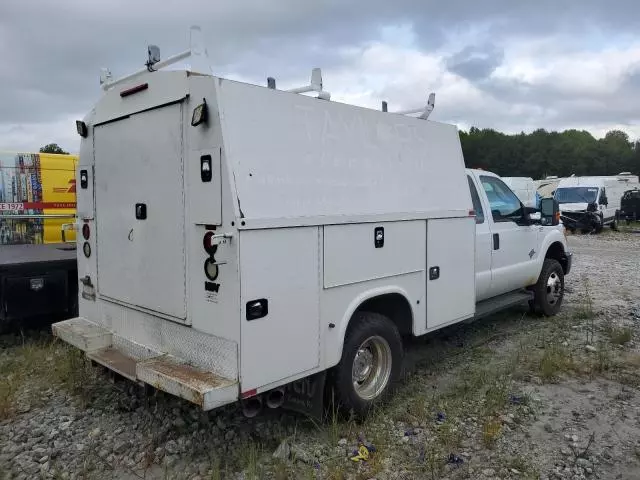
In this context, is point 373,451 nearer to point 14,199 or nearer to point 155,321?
point 155,321

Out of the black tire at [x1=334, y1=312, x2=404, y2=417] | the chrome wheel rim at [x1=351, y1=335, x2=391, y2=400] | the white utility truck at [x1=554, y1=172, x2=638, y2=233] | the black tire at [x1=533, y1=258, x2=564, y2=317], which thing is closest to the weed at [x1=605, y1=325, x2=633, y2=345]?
the black tire at [x1=533, y1=258, x2=564, y2=317]

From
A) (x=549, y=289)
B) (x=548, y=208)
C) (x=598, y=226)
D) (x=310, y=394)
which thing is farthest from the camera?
(x=598, y=226)

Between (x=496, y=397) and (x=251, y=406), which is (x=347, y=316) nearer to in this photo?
(x=251, y=406)

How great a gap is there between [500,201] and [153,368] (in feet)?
16.0

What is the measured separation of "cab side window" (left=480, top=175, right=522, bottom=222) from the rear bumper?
4315 mm

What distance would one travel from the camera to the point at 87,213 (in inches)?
193

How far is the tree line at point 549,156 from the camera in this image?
6656 cm

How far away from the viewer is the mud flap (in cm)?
401

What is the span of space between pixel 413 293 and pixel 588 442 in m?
1.77

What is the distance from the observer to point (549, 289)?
7895mm

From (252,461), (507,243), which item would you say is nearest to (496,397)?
(252,461)

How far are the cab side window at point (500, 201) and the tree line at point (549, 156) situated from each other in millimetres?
60728

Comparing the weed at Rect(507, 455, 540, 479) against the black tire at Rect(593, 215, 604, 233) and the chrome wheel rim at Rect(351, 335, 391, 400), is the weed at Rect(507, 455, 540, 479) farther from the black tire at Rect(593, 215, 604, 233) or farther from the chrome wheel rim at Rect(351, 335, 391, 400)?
the black tire at Rect(593, 215, 604, 233)

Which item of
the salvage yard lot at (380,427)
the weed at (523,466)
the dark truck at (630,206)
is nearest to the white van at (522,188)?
the dark truck at (630,206)
